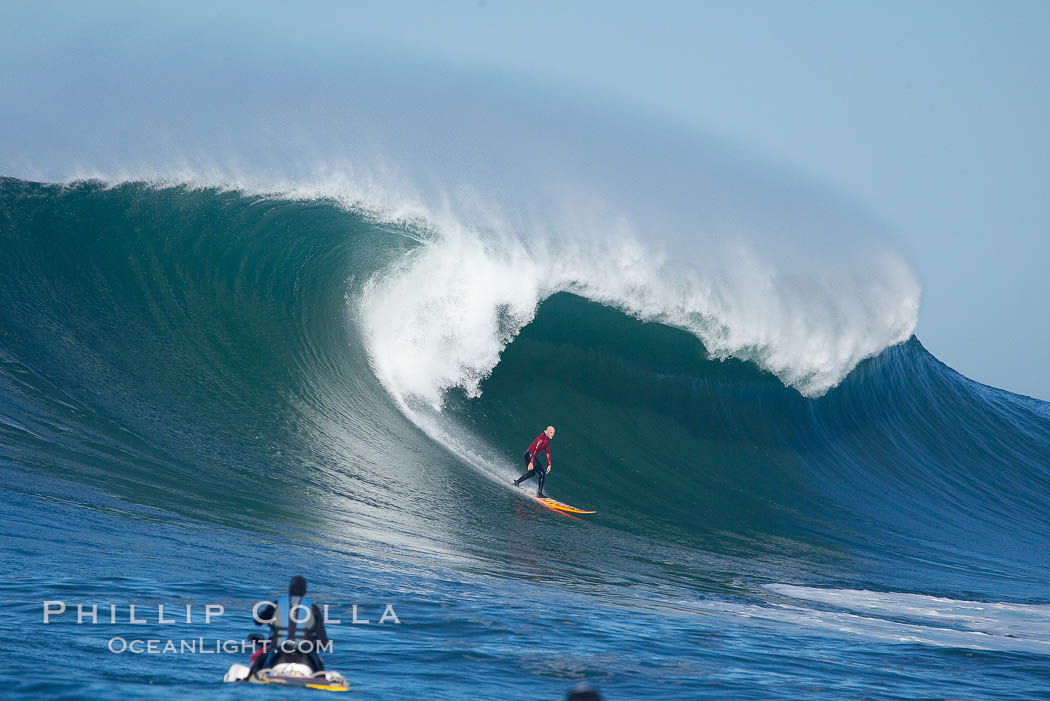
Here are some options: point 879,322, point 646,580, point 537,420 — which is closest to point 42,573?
point 646,580

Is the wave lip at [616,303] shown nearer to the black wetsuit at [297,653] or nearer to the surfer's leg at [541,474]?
the surfer's leg at [541,474]

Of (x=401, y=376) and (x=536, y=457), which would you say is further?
(x=401, y=376)

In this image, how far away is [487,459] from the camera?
1101 cm

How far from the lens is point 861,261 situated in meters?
17.0

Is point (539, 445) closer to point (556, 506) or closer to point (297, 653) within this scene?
point (556, 506)

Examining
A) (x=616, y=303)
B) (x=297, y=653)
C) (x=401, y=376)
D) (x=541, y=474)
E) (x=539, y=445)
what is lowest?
(x=297, y=653)

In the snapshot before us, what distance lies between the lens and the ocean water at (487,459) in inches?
205

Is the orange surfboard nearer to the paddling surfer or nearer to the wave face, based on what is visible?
the paddling surfer

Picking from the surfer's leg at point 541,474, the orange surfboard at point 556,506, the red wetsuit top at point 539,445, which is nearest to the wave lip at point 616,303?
the red wetsuit top at point 539,445

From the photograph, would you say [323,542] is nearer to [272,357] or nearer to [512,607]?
[512,607]

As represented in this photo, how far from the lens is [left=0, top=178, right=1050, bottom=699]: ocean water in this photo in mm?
5203

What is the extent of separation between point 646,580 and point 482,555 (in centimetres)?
133

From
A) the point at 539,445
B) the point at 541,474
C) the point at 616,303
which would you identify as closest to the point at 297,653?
the point at 541,474

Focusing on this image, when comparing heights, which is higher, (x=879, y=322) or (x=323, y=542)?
(x=879, y=322)
